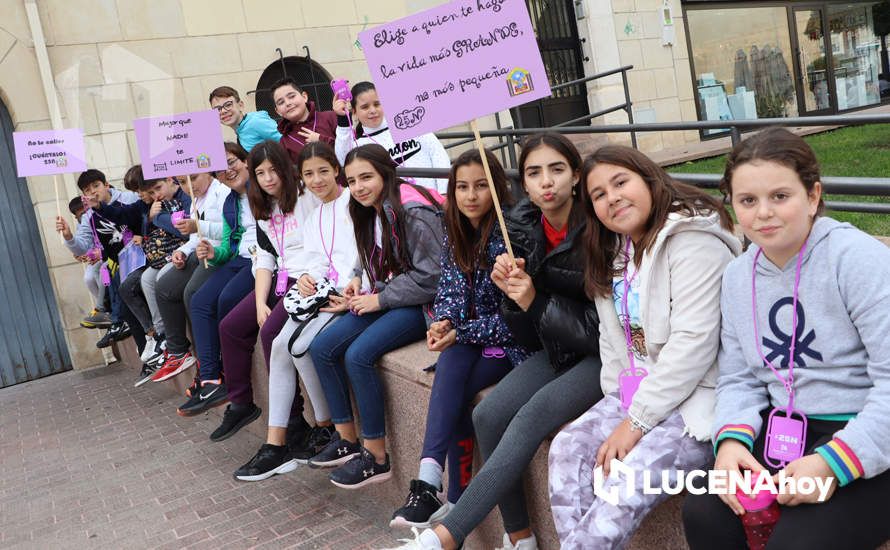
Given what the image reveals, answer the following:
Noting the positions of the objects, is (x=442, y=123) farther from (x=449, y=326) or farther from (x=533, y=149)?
(x=449, y=326)

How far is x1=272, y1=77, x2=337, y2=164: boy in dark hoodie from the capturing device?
6016 mm

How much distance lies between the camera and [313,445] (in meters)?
4.79

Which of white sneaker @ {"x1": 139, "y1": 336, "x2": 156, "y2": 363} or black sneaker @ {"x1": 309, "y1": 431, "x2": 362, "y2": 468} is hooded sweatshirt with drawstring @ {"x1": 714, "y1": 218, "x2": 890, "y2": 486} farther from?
white sneaker @ {"x1": 139, "y1": 336, "x2": 156, "y2": 363}

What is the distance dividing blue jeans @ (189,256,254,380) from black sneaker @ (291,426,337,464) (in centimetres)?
125

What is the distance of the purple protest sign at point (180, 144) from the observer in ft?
19.0

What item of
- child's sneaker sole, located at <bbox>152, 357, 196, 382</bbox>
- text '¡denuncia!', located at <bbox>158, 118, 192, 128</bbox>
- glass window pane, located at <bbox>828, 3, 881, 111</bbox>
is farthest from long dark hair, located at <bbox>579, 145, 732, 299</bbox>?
glass window pane, located at <bbox>828, 3, 881, 111</bbox>

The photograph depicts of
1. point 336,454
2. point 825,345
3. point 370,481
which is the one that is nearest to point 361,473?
point 370,481

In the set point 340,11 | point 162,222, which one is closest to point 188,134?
point 162,222

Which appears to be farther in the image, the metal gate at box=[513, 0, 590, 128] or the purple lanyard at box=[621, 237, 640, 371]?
the metal gate at box=[513, 0, 590, 128]

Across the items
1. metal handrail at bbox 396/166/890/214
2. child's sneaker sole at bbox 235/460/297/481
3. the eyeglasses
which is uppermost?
the eyeglasses

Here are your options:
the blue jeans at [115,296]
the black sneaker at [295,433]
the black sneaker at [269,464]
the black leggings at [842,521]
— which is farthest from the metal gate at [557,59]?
the black leggings at [842,521]

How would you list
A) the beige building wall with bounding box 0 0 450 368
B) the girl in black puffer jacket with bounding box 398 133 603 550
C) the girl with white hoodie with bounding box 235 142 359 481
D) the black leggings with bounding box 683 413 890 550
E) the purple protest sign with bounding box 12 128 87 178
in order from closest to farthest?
the black leggings with bounding box 683 413 890 550 → the girl in black puffer jacket with bounding box 398 133 603 550 → the girl with white hoodie with bounding box 235 142 359 481 → the purple protest sign with bounding box 12 128 87 178 → the beige building wall with bounding box 0 0 450 368

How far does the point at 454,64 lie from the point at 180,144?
Answer: 3.22 meters

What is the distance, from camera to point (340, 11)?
10797 mm
